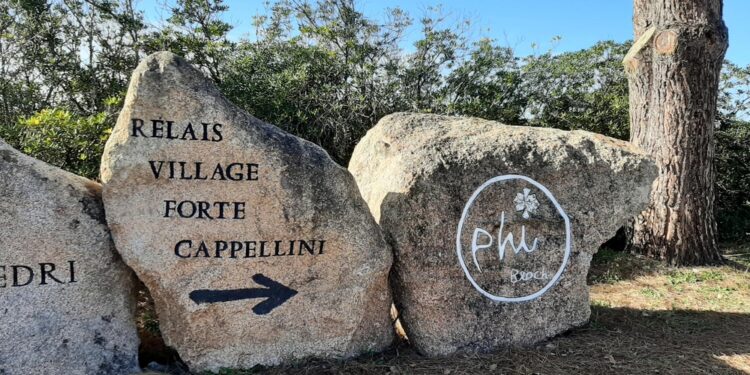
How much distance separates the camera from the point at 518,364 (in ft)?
11.3

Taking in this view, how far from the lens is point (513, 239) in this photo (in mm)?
3703

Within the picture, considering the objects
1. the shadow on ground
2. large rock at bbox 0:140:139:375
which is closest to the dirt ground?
the shadow on ground

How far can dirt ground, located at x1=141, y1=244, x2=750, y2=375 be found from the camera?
11.1 feet

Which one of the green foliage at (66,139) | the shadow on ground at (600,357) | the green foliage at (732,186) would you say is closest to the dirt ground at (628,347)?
the shadow on ground at (600,357)

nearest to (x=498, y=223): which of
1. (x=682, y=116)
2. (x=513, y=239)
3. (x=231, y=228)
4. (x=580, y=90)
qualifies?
(x=513, y=239)

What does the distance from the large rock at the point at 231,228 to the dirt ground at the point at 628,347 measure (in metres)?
0.26

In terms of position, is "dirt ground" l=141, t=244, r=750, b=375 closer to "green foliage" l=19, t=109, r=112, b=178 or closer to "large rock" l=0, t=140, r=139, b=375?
"large rock" l=0, t=140, r=139, b=375

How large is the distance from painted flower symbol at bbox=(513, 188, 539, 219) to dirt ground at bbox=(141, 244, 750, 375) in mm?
949

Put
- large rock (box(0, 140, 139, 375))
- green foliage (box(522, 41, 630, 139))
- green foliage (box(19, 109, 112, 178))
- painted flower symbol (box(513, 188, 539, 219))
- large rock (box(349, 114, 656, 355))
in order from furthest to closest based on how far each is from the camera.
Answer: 1. green foliage (box(522, 41, 630, 139))
2. green foliage (box(19, 109, 112, 178))
3. painted flower symbol (box(513, 188, 539, 219))
4. large rock (box(349, 114, 656, 355))
5. large rock (box(0, 140, 139, 375))

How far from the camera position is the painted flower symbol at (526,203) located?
12.1 ft

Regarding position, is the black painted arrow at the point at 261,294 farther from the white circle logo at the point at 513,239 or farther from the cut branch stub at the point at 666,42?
the cut branch stub at the point at 666,42

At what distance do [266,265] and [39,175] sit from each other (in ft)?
4.50

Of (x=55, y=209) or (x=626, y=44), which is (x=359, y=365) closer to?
(x=55, y=209)

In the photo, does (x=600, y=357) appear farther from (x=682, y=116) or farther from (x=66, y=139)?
(x=66, y=139)
